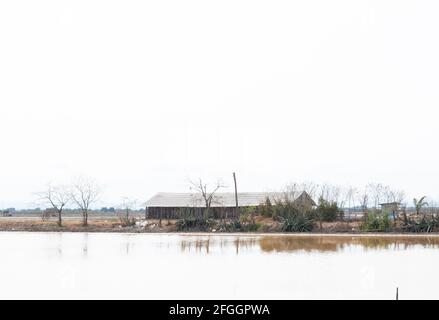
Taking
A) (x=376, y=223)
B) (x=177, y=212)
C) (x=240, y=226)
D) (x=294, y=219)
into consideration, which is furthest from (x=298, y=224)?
(x=177, y=212)

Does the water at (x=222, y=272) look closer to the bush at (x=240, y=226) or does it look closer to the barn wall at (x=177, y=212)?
the bush at (x=240, y=226)

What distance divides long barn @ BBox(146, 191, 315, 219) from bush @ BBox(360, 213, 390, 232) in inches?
499

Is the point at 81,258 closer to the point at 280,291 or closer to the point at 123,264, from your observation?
the point at 123,264

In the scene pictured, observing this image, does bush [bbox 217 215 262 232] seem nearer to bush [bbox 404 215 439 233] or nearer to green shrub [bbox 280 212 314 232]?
green shrub [bbox 280 212 314 232]

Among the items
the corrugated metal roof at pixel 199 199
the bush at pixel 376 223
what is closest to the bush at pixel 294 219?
the bush at pixel 376 223

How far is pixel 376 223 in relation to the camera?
38.2 m

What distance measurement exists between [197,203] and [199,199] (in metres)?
0.40

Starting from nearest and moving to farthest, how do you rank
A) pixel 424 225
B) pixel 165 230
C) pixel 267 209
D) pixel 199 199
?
pixel 424 225 < pixel 165 230 < pixel 267 209 < pixel 199 199

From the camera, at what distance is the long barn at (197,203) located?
Result: 51.9 metres

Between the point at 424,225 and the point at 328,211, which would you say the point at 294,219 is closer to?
the point at 328,211
